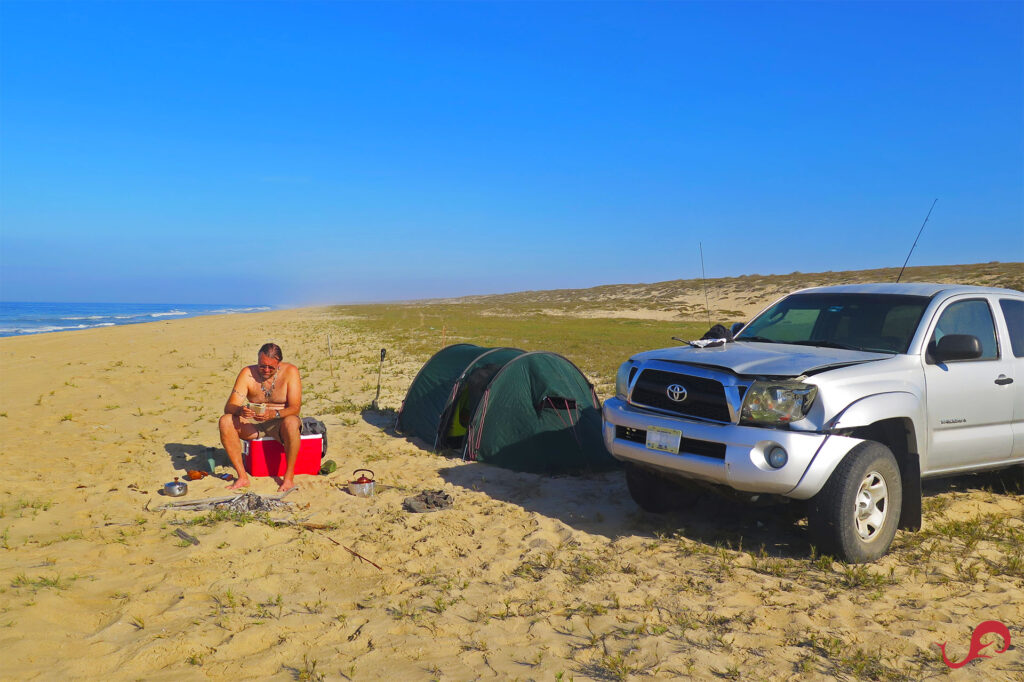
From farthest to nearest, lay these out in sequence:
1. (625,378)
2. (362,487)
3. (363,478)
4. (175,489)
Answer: (363,478) < (362,487) < (175,489) < (625,378)

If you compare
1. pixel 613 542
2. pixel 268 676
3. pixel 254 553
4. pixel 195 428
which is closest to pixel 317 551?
pixel 254 553

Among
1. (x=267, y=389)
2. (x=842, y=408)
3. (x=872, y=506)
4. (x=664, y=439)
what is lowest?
(x=872, y=506)

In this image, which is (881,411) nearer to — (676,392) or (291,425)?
(676,392)

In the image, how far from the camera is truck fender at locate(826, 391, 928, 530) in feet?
16.0

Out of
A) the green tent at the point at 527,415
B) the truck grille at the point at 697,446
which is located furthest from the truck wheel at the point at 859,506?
the green tent at the point at 527,415

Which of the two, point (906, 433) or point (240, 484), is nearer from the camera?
point (906, 433)

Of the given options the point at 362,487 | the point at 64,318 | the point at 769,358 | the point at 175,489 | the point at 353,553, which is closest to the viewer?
the point at 769,358

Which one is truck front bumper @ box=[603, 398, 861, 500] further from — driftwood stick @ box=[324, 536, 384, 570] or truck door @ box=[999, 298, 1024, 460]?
driftwood stick @ box=[324, 536, 384, 570]

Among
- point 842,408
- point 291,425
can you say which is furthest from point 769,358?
point 291,425

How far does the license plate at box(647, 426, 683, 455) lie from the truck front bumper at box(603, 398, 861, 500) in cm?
3

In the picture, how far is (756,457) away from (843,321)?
2112mm

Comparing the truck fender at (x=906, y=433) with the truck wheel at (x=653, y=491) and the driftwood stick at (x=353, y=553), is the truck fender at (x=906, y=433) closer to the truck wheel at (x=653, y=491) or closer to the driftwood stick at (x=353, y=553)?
the truck wheel at (x=653, y=491)

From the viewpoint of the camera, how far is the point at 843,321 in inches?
238

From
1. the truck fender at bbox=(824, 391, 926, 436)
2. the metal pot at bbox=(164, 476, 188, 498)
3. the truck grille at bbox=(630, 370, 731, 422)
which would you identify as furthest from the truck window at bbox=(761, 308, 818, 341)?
the metal pot at bbox=(164, 476, 188, 498)
